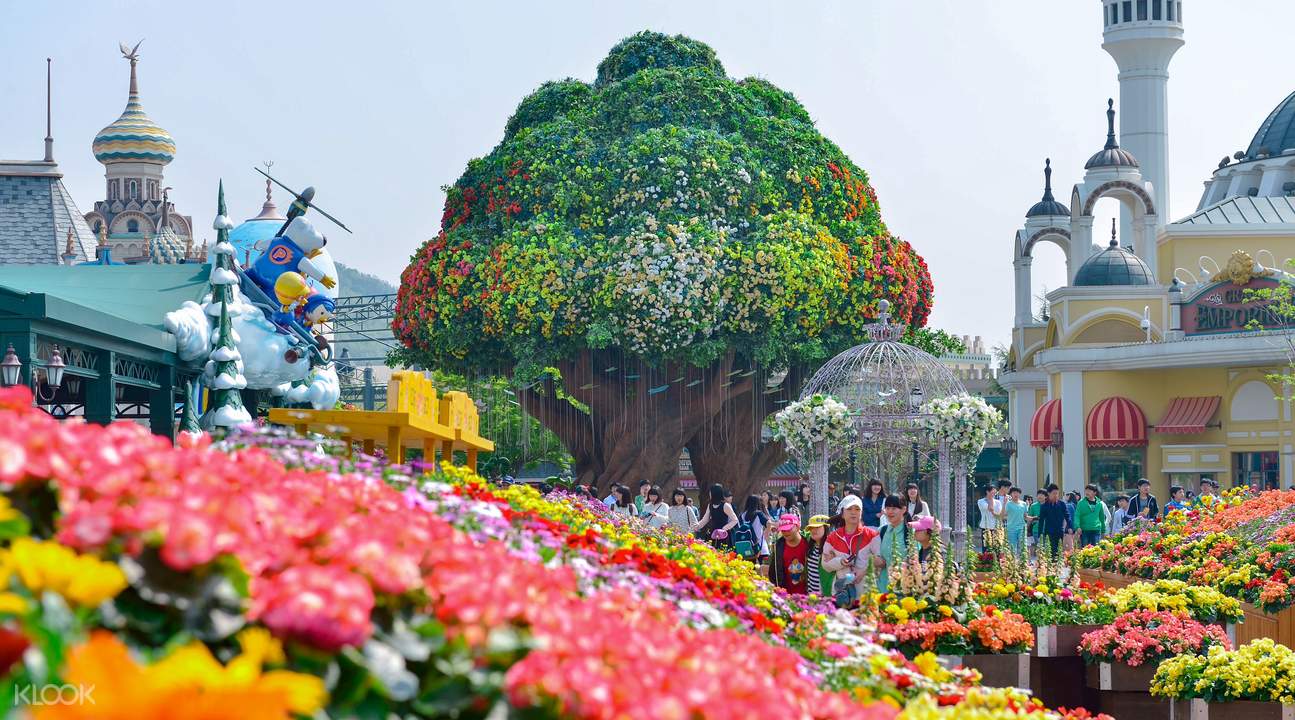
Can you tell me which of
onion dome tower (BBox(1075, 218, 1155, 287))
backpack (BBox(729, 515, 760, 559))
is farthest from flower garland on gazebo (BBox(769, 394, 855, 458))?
onion dome tower (BBox(1075, 218, 1155, 287))

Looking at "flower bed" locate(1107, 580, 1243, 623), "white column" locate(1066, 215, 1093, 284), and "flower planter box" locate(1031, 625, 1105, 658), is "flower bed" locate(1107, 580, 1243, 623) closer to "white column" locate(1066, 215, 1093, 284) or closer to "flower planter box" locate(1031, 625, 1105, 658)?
"flower planter box" locate(1031, 625, 1105, 658)

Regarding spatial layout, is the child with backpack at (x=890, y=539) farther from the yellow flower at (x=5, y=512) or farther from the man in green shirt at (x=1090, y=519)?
the man in green shirt at (x=1090, y=519)

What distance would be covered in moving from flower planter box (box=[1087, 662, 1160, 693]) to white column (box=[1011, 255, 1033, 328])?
126 ft

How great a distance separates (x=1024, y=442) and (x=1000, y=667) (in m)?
38.4

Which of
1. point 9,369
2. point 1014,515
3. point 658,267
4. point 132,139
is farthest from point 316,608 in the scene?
point 132,139

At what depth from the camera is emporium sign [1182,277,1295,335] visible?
39281 millimetres

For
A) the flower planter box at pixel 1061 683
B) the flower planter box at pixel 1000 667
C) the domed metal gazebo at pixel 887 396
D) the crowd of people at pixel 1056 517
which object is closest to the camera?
the flower planter box at pixel 1000 667

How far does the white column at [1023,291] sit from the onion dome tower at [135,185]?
53208 mm

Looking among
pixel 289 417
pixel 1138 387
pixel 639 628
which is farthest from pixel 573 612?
pixel 1138 387

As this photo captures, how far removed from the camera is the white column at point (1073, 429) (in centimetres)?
4119

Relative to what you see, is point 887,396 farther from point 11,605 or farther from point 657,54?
point 11,605

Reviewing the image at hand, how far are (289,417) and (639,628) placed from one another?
7730 millimetres

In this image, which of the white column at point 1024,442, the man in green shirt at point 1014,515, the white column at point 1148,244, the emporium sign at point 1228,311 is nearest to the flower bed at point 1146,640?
the man in green shirt at point 1014,515

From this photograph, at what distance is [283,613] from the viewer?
3.71 meters
